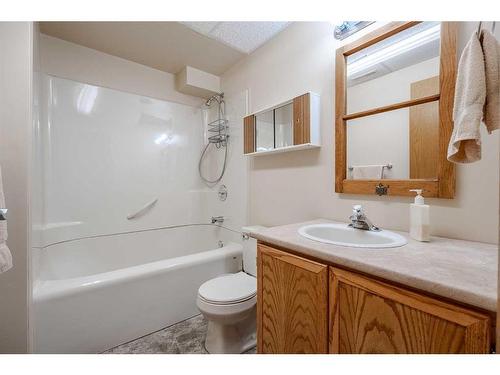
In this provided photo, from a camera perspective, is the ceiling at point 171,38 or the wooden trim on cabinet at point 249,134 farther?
the wooden trim on cabinet at point 249,134

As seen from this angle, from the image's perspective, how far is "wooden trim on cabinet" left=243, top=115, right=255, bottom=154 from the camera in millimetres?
1818

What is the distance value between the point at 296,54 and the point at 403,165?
108 cm

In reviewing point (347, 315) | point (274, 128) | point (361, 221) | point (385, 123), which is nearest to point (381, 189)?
point (361, 221)

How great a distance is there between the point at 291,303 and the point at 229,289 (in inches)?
22.1

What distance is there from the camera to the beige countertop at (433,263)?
51cm

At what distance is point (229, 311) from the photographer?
1.24 meters

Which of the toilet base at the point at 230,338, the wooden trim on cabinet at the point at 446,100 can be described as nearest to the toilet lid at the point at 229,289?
the toilet base at the point at 230,338

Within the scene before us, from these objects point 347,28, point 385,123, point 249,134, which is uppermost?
point 347,28

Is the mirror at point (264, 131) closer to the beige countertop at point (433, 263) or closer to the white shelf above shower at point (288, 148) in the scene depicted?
the white shelf above shower at point (288, 148)

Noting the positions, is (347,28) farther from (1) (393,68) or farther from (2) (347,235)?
(2) (347,235)

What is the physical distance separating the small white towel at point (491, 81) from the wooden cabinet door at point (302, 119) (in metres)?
0.83
